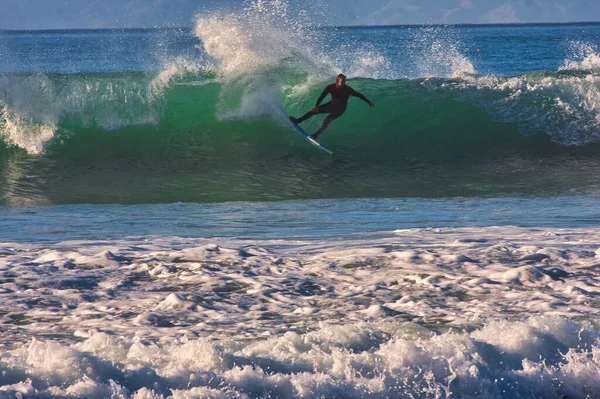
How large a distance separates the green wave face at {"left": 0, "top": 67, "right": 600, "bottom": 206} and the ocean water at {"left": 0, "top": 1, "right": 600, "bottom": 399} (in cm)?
6

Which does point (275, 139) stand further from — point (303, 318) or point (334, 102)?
point (303, 318)

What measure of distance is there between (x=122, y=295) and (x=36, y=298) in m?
0.53

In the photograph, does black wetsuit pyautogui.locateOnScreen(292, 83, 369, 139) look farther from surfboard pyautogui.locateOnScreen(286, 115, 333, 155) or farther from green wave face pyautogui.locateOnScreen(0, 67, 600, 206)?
green wave face pyautogui.locateOnScreen(0, 67, 600, 206)

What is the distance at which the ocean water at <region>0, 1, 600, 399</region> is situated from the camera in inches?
153

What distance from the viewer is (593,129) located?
14750 mm

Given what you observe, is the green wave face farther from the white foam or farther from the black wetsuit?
the white foam

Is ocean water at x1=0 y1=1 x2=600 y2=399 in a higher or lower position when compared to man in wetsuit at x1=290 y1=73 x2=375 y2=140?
lower

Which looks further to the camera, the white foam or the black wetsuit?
the black wetsuit

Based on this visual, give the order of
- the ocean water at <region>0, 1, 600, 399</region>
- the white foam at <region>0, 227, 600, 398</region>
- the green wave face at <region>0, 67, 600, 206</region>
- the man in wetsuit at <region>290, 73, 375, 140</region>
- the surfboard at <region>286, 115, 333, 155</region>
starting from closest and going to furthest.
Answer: the white foam at <region>0, 227, 600, 398</region>, the ocean water at <region>0, 1, 600, 399</region>, the green wave face at <region>0, 67, 600, 206</region>, the man in wetsuit at <region>290, 73, 375, 140</region>, the surfboard at <region>286, 115, 333, 155</region>

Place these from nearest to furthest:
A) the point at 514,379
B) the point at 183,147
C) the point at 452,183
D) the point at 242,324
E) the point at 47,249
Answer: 1. the point at 514,379
2. the point at 242,324
3. the point at 47,249
4. the point at 452,183
5. the point at 183,147

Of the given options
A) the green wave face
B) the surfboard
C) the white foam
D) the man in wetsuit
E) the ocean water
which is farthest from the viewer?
the surfboard

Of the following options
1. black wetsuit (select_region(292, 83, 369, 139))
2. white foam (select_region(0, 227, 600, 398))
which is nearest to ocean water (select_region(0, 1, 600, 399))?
white foam (select_region(0, 227, 600, 398))

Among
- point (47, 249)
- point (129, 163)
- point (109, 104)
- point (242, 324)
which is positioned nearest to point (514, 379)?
point (242, 324)

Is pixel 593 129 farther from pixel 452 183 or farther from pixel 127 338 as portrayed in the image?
pixel 127 338
